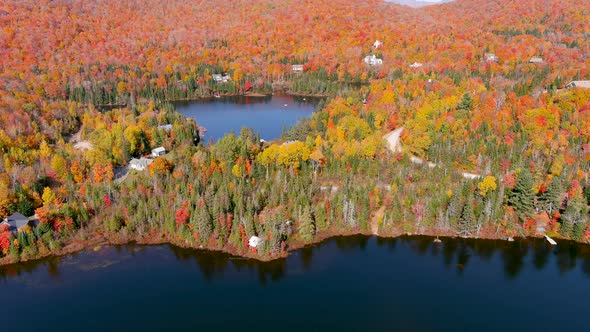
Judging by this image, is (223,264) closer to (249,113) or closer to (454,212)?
(454,212)

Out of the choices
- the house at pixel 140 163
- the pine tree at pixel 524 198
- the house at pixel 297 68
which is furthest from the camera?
the house at pixel 297 68

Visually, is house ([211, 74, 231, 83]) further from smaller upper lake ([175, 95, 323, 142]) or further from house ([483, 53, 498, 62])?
house ([483, 53, 498, 62])

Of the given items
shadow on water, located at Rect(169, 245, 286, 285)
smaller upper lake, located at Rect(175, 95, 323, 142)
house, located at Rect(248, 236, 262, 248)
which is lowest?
shadow on water, located at Rect(169, 245, 286, 285)

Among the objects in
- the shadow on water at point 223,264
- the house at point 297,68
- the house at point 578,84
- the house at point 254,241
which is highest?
the house at point 297,68

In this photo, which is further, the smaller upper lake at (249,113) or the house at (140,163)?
the smaller upper lake at (249,113)

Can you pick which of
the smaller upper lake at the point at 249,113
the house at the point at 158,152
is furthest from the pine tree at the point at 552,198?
the house at the point at 158,152

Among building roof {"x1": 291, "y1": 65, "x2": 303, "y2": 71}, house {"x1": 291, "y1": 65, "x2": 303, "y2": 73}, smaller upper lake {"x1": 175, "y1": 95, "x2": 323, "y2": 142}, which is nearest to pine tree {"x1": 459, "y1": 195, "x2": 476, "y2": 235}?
smaller upper lake {"x1": 175, "y1": 95, "x2": 323, "y2": 142}

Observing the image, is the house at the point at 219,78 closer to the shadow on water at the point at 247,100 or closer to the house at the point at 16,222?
the shadow on water at the point at 247,100

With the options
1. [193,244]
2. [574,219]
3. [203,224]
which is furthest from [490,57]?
[193,244]

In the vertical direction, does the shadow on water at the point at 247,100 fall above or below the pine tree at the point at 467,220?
above
